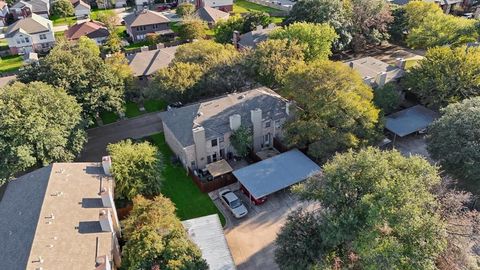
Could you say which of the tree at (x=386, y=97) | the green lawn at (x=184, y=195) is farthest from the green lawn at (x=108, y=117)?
the tree at (x=386, y=97)

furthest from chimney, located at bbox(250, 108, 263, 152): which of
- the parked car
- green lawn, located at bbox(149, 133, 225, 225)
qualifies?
green lawn, located at bbox(149, 133, 225, 225)

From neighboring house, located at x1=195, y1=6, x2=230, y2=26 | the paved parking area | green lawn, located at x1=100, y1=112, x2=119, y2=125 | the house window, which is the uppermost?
neighboring house, located at x1=195, y1=6, x2=230, y2=26

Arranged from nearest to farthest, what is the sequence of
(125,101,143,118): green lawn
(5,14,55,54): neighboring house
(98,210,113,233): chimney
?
(98,210,113,233): chimney → (125,101,143,118): green lawn → (5,14,55,54): neighboring house

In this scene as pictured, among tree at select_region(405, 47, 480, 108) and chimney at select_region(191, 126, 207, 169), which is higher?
tree at select_region(405, 47, 480, 108)

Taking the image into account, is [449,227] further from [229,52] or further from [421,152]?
[229,52]

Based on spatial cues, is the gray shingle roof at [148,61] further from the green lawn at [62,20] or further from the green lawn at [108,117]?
the green lawn at [62,20]

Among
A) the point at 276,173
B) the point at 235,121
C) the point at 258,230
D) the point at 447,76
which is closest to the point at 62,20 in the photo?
the point at 235,121

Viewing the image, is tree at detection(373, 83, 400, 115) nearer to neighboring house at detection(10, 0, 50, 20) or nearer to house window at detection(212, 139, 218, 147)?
house window at detection(212, 139, 218, 147)

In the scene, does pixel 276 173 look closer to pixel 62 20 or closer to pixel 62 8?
pixel 62 8
